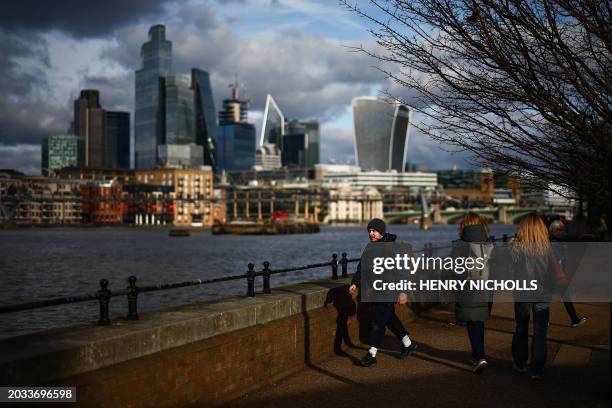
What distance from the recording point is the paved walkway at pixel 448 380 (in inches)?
356

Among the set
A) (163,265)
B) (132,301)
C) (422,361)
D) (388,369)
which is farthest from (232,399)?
(163,265)

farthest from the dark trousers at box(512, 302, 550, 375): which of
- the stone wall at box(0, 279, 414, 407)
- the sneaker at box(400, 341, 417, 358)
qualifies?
the stone wall at box(0, 279, 414, 407)

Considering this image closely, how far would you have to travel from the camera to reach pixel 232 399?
9.06 m

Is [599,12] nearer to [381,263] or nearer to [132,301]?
[381,263]

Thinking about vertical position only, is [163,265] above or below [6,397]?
below

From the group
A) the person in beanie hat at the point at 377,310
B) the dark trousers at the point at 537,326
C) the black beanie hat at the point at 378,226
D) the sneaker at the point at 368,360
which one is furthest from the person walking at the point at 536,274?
the sneaker at the point at 368,360

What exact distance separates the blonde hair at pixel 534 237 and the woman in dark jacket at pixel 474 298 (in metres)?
0.85

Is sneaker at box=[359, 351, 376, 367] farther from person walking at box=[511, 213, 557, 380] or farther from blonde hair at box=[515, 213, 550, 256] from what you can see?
blonde hair at box=[515, 213, 550, 256]

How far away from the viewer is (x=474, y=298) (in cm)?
1048

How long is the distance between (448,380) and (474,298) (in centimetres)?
119

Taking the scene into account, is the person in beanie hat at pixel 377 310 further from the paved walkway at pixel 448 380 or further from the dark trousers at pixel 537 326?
the dark trousers at pixel 537 326

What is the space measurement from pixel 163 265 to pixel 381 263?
60026mm

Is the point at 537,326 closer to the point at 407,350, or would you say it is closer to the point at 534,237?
the point at 534,237

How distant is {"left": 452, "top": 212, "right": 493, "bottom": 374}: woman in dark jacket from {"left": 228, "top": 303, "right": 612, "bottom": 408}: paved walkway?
361 millimetres
